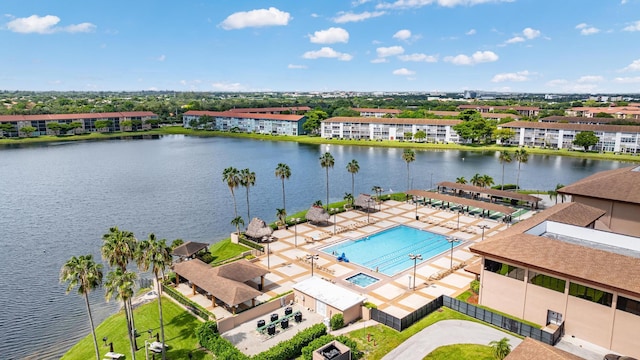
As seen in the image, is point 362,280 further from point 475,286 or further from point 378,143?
point 378,143

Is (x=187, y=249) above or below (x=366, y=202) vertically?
below

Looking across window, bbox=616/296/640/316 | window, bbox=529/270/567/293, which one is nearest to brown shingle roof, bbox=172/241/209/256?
window, bbox=529/270/567/293

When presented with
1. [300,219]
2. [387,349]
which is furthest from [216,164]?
[387,349]

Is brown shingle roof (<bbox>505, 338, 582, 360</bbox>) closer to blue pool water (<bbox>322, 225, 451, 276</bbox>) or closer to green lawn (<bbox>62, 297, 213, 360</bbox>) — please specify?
blue pool water (<bbox>322, 225, 451, 276</bbox>)

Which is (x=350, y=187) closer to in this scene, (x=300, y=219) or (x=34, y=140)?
(x=300, y=219)

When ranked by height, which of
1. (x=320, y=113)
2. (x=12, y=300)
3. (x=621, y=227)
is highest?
(x=320, y=113)

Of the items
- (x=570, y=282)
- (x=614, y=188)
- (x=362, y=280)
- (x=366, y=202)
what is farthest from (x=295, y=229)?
(x=614, y=188)

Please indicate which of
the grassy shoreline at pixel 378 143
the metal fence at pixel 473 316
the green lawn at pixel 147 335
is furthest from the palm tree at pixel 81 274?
the grassy shoreline at pixel 378 143
